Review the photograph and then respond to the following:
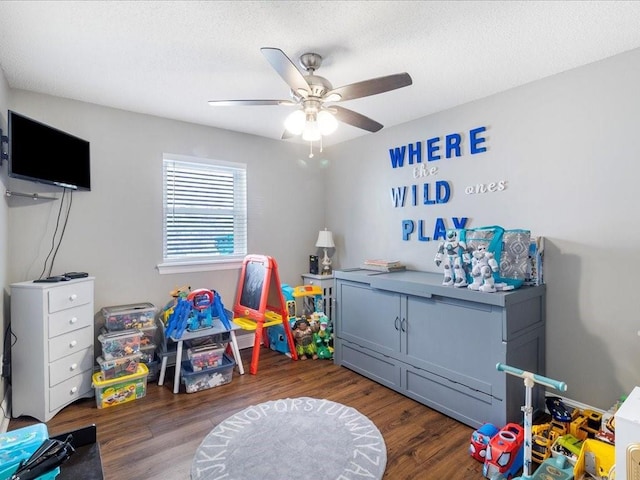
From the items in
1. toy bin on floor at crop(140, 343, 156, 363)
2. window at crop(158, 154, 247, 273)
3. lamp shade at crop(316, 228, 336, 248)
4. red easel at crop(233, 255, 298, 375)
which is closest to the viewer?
toy bin on floor at crop(140, 343, 156, 363)

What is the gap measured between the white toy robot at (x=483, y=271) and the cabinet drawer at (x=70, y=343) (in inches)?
115

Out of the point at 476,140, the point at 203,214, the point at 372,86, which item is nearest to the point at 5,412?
the point at 203,214

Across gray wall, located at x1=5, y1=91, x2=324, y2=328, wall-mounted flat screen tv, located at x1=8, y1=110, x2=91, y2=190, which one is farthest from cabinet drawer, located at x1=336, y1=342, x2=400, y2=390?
wall-mounted flat screen tv, located at x1=8, y1=110, x2=91, y2=190

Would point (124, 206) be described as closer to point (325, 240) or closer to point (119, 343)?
point (119, 343)

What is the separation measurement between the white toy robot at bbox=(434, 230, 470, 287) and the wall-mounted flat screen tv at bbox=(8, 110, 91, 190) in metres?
2.98

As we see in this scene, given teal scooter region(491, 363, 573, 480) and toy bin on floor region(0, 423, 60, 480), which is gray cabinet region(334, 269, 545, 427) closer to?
teal scooter region(491, 363, 573, 480)

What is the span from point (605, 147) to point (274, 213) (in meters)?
3.07

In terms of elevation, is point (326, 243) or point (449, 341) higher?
point (326, 243)

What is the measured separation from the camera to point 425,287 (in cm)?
246

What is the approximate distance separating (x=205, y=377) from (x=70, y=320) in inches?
43.9

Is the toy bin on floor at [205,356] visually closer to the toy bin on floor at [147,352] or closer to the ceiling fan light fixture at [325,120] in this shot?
the toy bin on floor at [147,352]

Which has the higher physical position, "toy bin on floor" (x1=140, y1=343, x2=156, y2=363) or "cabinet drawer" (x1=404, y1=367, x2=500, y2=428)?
"toy bin on floor" (x1=140, y1=343, x2=156, y2=363)

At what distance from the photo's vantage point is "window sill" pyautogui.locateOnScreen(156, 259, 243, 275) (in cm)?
323

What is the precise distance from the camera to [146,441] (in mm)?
2092
